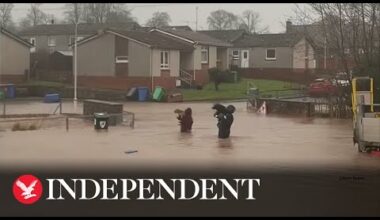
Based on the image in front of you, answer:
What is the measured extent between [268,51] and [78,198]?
6203 cm

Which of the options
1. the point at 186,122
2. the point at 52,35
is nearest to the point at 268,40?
the point at 52,35

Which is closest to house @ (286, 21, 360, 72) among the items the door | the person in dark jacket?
the person in dark jacket

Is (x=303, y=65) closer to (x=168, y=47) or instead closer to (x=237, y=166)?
(x=168, y=47)

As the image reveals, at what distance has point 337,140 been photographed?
774 inches

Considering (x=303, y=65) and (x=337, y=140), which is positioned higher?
(x=303, y=65)

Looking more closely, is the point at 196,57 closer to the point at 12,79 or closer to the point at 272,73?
the point at 272,73

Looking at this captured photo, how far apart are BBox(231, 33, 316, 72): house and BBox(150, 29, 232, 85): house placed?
8.99 m

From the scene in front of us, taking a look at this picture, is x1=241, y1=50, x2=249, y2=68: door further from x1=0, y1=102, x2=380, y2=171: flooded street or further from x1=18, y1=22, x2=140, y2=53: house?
x1=0, y1=102, x2=380, y2=171: flooded street

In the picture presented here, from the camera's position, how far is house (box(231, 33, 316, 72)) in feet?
222

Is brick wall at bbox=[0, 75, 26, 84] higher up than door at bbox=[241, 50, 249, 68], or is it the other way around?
door at bbox=[241, 50, 249, 68]

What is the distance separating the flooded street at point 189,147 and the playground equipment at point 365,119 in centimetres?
43

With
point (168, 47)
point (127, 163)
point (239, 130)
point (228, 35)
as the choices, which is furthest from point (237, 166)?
point (228, 35)

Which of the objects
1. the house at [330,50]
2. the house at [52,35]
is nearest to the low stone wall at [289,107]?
the house at [330,50]

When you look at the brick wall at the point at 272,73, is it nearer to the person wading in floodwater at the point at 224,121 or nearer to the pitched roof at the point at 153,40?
the pitched roof at the point at 153,40
